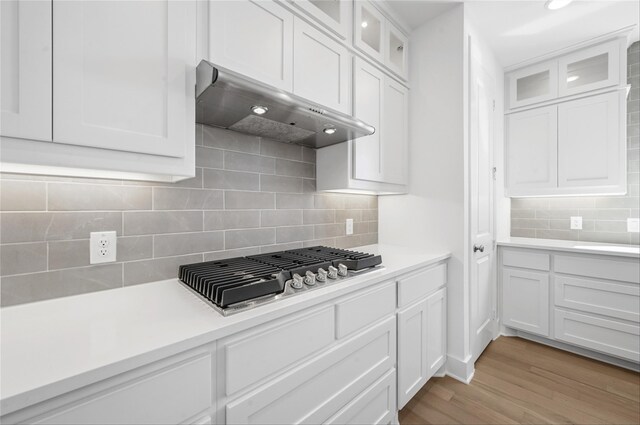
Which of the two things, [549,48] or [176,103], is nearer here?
[176,103]

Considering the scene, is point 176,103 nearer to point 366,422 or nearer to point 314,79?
point 314,79

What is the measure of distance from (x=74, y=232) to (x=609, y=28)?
12.6ft

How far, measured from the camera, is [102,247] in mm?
1062

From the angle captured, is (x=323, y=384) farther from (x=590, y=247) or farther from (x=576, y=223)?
(x=576, y=223)

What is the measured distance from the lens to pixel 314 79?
1.42 m

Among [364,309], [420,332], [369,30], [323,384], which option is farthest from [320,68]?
[420,332]

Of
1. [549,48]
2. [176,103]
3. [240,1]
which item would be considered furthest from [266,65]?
[549,48]

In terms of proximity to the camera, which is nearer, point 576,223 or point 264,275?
point 264,275

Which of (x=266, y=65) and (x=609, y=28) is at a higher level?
(x=609, y=28)

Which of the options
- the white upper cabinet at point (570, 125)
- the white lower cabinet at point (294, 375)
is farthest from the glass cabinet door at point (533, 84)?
the white lower cabinet at point (294, 375)

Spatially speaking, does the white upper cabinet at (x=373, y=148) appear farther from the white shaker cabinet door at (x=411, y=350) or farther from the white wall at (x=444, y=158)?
the white shaker cabinet door at (x=411, y=350)

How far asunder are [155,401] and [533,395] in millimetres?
2316

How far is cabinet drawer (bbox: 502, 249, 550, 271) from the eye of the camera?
239 cm

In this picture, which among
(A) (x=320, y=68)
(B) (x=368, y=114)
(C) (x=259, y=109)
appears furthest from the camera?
(B) (x=368, y=114)
